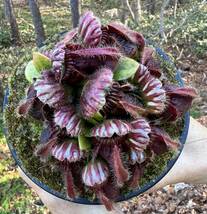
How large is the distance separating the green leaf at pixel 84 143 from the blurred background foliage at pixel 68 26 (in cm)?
45

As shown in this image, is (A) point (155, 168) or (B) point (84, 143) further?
(A) point (155, 168)

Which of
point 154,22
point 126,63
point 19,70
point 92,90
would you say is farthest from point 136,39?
point 154,22

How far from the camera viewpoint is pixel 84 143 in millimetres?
1000

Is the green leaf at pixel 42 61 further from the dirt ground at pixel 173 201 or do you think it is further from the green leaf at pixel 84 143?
the dirt ground at pixel 173 201

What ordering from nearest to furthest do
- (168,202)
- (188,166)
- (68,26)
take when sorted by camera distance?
(188,166) → (168,202) → (68,26)

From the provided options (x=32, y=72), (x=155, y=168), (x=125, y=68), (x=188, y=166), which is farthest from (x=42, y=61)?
(x=188, y=166)

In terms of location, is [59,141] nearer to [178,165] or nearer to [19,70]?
[19,70]

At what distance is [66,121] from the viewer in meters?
0.96

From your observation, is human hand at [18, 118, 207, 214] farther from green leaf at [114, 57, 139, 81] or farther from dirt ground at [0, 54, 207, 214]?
dirt ground at [0, 54, 207, 214]

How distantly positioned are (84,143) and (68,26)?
30.6ft

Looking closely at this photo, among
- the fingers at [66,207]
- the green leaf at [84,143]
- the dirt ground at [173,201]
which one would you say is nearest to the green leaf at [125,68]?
the green leaf at [84,143]

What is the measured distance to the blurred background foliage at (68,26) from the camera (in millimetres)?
3629

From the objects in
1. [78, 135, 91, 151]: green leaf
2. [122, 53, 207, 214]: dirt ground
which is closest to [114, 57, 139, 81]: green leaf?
[78, 135, 91, 151]: green leaf

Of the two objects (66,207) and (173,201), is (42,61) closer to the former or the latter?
(66,207)
